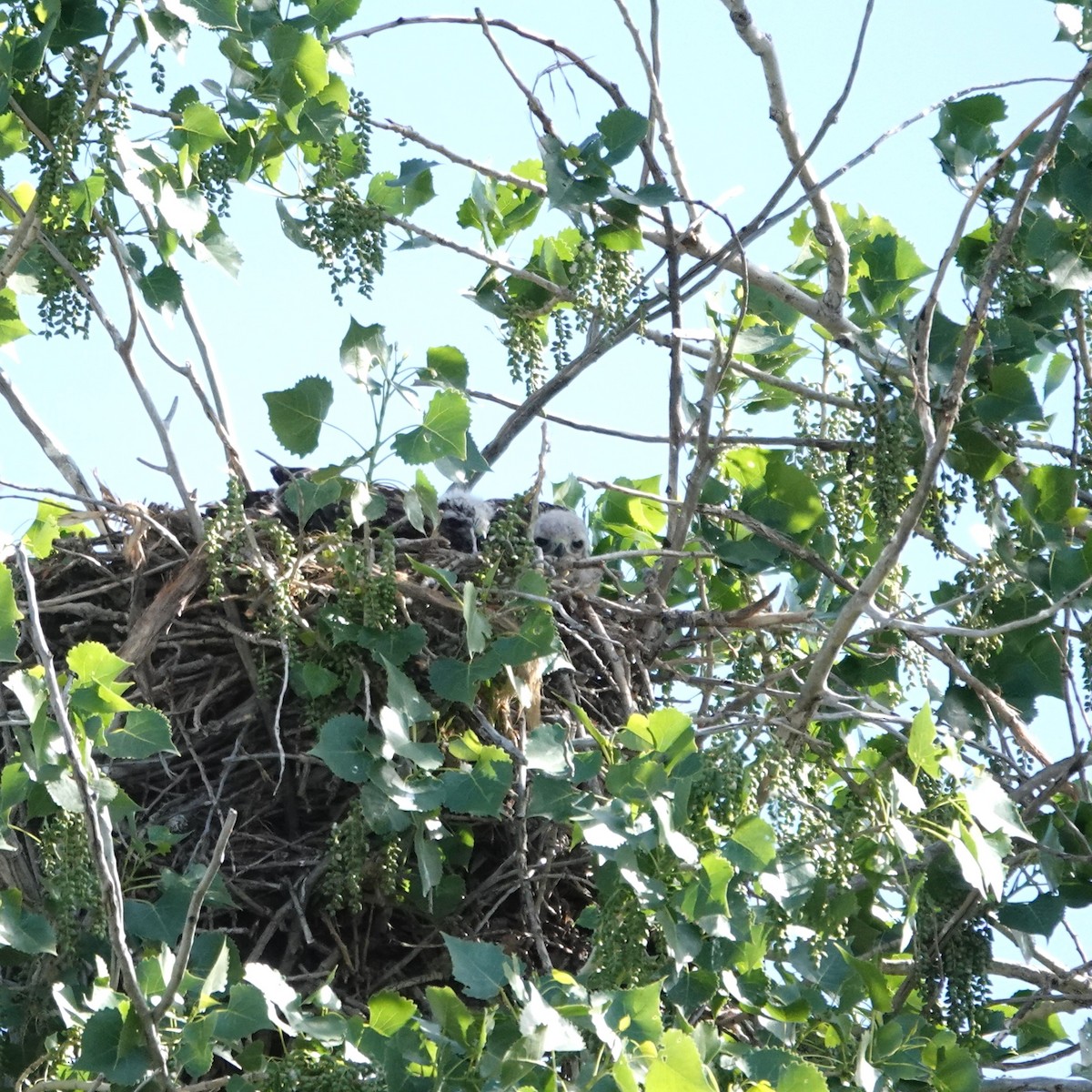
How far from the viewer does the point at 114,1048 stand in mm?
2549

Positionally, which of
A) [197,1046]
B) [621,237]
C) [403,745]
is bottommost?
[197,1046]

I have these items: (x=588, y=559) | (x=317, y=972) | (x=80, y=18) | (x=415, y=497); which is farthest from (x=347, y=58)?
(x=317, y=972)

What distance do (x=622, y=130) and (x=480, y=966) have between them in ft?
5.50

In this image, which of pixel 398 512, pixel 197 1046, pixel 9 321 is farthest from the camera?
pixel 398 512

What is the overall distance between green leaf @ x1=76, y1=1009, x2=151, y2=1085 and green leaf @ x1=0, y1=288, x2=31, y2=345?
1.74 metres

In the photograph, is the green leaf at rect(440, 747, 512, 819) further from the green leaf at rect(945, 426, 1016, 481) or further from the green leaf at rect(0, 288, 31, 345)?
the green leaf at rect(0, 288, 31, 345)

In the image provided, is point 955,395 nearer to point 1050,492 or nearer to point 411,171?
point 1050,492

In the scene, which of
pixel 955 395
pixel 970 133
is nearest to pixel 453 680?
pixel 955 395

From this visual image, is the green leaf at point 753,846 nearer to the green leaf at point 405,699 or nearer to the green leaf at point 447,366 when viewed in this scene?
the green leaf at point 405,699

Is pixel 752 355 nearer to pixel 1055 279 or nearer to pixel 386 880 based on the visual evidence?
pixel 1055 279

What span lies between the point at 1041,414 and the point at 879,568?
73cm

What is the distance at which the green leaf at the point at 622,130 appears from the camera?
3.40 metres

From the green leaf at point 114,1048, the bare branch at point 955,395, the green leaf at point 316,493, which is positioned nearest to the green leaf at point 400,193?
the green leaf at point 316,493

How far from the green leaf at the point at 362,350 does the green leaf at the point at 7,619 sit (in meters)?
0.78
